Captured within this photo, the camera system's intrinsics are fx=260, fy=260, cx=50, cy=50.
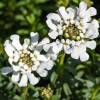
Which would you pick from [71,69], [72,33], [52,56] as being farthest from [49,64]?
[71,69]

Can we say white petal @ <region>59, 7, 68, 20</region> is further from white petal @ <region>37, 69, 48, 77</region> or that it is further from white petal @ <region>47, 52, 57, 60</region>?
white petal @ <region>37, 69, 48, 77</region>

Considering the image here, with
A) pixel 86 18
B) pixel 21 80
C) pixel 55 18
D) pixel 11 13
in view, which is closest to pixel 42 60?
pixel 21 80

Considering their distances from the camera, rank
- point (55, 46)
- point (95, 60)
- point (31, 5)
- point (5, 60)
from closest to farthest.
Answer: point (55, 46) → point (95, 60) → point (5, 60) → point (31, 5)

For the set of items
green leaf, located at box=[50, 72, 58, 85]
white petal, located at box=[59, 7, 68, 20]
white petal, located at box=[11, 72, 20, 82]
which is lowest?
green leaf, located at box=[50, 72, 58, 85]

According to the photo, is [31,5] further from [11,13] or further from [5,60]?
[5,60]

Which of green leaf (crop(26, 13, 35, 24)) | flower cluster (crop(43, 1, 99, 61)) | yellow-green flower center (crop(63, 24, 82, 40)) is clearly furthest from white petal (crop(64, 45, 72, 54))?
green leaf (crop(26, 13, 35, 24))

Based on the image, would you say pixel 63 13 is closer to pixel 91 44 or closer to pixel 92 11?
pixel 92 11
